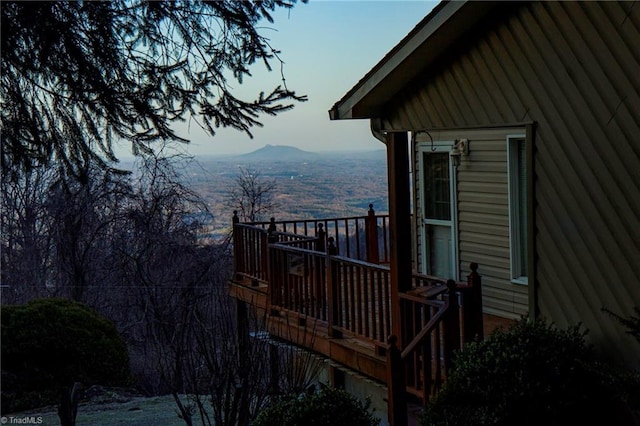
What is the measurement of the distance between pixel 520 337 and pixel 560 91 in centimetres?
194

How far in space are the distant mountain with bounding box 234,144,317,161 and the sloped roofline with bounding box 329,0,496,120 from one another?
2001 centimetres

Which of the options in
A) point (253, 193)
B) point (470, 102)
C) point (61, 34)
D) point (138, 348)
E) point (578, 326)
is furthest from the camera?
point (253, 193)

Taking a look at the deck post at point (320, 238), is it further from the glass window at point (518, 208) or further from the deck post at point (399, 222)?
the deck post at point (399, 222)

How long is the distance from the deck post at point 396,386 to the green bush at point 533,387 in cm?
114

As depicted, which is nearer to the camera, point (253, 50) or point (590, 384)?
point (590, 384)

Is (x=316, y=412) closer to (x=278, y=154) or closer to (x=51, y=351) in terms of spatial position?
(x=51, y=351)

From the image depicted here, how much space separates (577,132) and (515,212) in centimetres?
438

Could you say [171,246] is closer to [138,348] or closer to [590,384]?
[138,348]

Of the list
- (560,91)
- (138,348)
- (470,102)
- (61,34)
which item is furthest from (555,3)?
(138,348)

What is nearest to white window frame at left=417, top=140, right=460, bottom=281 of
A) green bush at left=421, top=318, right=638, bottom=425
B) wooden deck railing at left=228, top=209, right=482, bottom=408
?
wooden deck railing at left=228, top=209, right=482, bottom=408

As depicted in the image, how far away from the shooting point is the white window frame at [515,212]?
10.3 m

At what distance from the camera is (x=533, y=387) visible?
579 cm

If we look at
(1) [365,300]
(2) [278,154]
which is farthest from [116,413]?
(2) [278,154]

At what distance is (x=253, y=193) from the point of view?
2392cm
